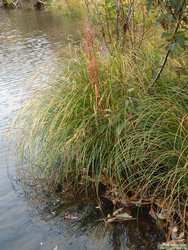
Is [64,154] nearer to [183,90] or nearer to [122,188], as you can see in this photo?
[122,188]

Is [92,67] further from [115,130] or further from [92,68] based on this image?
[115,130]

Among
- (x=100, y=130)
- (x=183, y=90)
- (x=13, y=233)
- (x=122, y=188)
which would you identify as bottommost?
(x=13, y=233)

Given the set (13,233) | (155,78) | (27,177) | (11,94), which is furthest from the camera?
(11,94)

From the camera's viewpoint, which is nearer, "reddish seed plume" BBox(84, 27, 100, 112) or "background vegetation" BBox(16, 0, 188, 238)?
"background vegetation" BBox(16, 0, 188, 238)

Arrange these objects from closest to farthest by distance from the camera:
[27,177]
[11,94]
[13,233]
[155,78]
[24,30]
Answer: [13,233]
[155,78]
[27,177]
[11,94]
[24,30]

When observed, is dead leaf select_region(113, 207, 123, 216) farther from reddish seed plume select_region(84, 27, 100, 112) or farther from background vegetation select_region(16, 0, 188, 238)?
reddish seed plume select_region(84, 27, 100, 112)

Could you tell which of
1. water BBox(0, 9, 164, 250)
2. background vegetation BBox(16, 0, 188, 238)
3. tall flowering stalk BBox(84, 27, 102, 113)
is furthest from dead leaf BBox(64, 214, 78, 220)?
tall flowering stalk BBox(84, 27, 102, 113)

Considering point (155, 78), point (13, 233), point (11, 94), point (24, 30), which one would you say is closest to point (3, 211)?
point (13, 233)

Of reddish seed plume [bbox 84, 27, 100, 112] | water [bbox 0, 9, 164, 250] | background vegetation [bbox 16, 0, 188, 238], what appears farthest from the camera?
reddish seed plume [bbox 84, 27, 100, 112]

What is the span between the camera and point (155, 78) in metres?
4.30

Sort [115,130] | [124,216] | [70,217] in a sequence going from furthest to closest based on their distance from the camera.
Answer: [115,130] → [70,217] → [124,216]

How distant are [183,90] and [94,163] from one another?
1.21 metres

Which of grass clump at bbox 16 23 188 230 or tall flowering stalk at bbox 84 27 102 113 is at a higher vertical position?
tall flowering stalk at bbox 84 27 102 113

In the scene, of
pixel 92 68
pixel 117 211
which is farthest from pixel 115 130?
pixel 117 211
